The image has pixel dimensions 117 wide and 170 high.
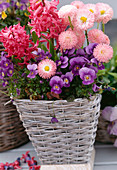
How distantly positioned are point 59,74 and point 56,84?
1.5 inches

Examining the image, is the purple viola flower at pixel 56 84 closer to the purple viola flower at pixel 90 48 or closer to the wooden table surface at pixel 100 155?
the purple viola flower at pixel 90 48

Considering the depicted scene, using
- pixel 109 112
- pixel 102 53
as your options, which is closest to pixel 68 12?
pixel 102 53

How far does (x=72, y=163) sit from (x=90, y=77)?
13.2 inches

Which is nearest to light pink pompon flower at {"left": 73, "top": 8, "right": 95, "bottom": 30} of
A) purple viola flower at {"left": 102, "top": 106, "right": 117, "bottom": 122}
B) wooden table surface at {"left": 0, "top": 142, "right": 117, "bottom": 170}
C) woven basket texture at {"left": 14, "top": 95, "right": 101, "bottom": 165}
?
A: woven basket texture at {"left": 14, "top": 95, "right": 101, "bottom": 165}

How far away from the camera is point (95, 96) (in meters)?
0.71

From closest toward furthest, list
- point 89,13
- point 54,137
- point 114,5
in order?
point 89,13 < point 54,137 < point 114,5

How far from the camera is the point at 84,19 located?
63 centimetres

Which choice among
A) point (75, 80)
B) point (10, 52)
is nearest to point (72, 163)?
point (75, 80)

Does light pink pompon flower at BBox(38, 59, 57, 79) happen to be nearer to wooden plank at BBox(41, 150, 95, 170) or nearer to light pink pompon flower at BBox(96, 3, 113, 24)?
light pink pompon flower at BBox(96, 3, 113, 24)

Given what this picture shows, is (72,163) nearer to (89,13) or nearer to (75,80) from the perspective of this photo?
(75,80)

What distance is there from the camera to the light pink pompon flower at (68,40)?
64cm

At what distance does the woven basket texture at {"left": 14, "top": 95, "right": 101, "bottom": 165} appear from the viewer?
0.69m

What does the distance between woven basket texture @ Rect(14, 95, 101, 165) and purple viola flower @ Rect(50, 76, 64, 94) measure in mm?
45

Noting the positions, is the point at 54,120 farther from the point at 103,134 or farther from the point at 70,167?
the point at 103,134
